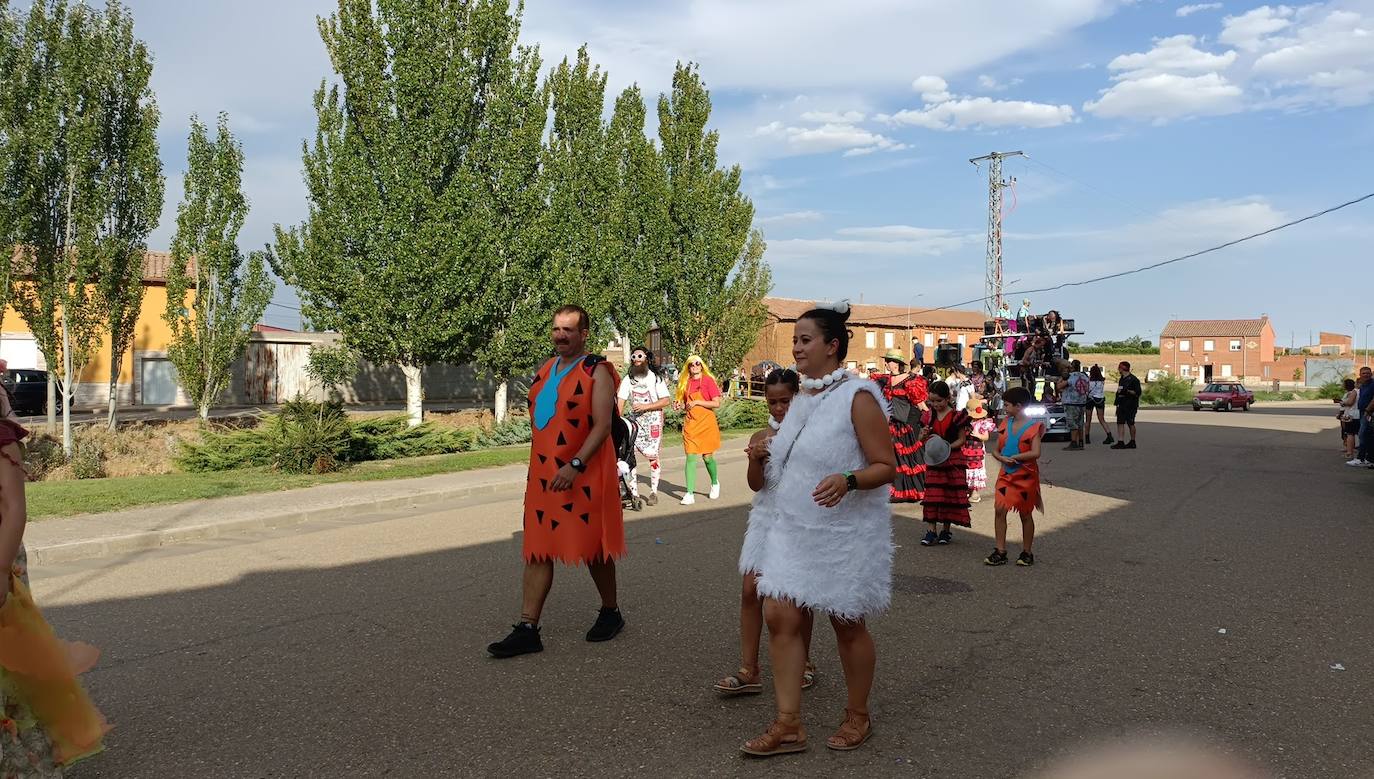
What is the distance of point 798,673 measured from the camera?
3.61m

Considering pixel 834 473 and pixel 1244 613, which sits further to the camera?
pixel 1244 613

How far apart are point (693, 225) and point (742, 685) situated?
26.1m

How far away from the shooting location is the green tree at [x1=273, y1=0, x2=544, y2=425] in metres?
22.1

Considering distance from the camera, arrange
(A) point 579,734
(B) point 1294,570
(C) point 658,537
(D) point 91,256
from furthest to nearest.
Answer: (D) point 91,256 < (C) point 658,537 < (B) point 1294,570 < (A) point 579,734

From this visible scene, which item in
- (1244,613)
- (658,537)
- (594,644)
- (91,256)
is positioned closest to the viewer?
(594,644)

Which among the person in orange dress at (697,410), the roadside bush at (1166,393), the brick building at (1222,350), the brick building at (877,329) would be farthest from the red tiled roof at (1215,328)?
the person in orange dress at (697,410)

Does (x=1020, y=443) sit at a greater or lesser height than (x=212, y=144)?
lesser

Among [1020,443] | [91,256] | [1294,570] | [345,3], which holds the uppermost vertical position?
[345,3]

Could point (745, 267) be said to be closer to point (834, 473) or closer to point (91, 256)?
point (91, 256)

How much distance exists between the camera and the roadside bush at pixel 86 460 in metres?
14.6

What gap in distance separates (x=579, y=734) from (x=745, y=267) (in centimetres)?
3258

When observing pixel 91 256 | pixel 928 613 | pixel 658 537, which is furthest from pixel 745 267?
pixel 928 613

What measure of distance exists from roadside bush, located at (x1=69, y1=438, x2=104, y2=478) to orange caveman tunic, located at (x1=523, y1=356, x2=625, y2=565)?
12.8 meters

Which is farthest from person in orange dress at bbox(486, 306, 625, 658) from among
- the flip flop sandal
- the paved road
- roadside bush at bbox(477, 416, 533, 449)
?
roadside bush at bbox(477, 416, 533, 449)
